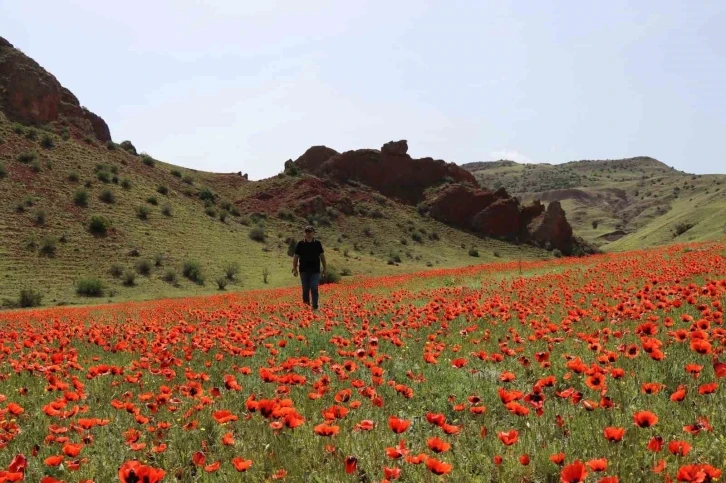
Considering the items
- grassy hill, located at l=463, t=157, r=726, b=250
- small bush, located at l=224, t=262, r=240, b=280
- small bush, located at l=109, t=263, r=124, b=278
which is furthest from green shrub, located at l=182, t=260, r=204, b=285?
grassy hill, located at l=463, t=157, r=726, b=250

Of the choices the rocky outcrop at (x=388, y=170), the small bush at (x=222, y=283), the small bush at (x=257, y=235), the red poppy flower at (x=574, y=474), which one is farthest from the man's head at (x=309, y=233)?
the rocky outcrop at (x=388, y=170)

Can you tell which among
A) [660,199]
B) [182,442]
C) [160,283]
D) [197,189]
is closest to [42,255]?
[160,283]

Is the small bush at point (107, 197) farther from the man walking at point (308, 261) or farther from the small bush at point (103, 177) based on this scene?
the man walking at point (308, 261)

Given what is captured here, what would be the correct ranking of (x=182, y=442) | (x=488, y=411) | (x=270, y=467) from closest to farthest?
(x=270, y=467)
(x=182, y=442)
(x=488, y=411)

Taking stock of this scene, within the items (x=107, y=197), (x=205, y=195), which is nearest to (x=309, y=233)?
(x=107, y=197)

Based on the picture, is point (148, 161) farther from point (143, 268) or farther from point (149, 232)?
point (143, 268)

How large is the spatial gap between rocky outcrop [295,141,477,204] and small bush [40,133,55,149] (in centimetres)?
3925

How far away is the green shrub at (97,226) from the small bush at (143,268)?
20.1 ft

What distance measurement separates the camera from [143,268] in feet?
129

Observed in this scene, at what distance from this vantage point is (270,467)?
3.55 m

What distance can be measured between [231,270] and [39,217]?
15525 mm

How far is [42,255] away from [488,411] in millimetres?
40525

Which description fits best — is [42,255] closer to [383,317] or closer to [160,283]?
[160,283]

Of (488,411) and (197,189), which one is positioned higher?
(197,189)
